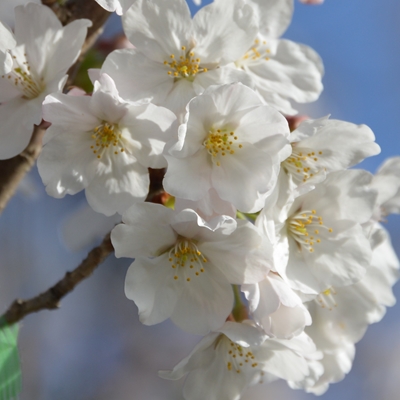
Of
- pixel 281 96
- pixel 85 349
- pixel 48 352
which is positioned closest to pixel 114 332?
pixel 85 349

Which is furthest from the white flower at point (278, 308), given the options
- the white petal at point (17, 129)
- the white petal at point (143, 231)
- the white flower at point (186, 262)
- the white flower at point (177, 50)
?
the white petal at point (17, 129)

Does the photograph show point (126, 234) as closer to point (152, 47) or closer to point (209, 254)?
point (209, 254)

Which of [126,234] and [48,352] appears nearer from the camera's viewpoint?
[126,234]

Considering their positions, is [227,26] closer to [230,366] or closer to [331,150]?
[331,150]

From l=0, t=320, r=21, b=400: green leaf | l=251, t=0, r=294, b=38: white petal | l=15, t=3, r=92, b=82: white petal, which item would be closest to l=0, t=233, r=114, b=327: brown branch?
l=0, t=320, r=21, b=400: green leaf

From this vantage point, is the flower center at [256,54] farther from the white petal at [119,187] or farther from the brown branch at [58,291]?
the brown branch at [58,291]

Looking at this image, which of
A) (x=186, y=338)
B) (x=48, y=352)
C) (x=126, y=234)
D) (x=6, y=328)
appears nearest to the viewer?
(x=126, y=234)

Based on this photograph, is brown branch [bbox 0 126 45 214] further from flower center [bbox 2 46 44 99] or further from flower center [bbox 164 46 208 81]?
flower center [bbox 164 46 208 81]
